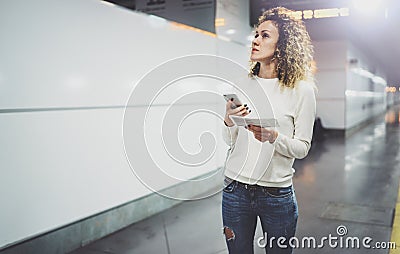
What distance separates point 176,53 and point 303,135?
2655 mm

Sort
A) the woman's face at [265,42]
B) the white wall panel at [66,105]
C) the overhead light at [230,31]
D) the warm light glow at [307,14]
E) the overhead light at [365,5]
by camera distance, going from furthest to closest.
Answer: the overhead light at [230,31] → the overhead light at [365,5] → the white wall panel at [66,105] → the warm light glow at [307,14] → the woman's face at [265,42]

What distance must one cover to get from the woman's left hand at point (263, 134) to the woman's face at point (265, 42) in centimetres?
30

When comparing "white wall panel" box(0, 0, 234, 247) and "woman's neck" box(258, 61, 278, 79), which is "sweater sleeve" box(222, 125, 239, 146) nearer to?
"woman's neck" box(258, 61, 278, 79)

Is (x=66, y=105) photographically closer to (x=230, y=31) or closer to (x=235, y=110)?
(x=235, y=110)

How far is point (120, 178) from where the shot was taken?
3.25m

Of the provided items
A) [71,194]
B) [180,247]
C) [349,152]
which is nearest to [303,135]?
[180,247]

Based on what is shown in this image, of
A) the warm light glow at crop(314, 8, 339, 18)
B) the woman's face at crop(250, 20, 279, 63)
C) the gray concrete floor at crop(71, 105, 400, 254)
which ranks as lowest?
the gray concrete floor at crop(71, 105, 400, 254)

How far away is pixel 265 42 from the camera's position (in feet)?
4.77

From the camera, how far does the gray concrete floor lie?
9.51ft

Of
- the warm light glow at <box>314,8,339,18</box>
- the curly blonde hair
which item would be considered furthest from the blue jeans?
the warm light glow at <box>314,8,339,18</box>

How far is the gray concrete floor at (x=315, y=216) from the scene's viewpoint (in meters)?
2.90

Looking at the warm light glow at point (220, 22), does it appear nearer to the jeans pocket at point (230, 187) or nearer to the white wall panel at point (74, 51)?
the white wall panel at point (74, 51)

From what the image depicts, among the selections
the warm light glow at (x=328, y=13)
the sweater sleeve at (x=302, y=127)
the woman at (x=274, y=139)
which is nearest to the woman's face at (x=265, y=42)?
Result: the woman at (x=274, y=139)

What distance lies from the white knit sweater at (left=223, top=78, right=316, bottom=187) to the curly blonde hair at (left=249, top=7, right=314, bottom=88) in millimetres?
47
